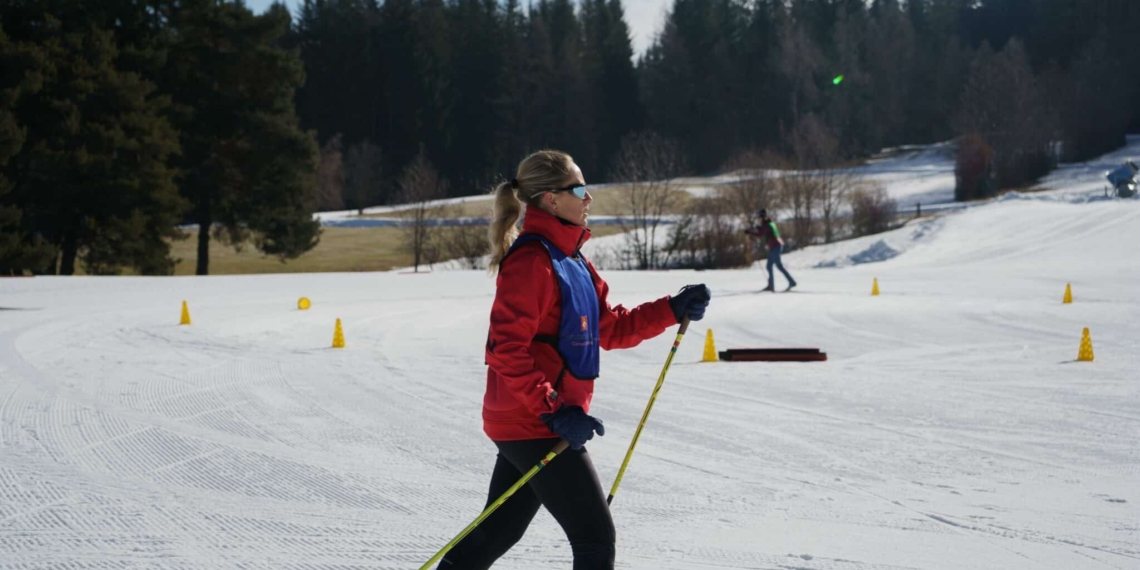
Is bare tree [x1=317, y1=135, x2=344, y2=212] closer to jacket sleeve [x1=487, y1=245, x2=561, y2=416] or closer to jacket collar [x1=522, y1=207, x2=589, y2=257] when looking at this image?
jacket collar [x1=522, y1=207, x2=589, y2=257]

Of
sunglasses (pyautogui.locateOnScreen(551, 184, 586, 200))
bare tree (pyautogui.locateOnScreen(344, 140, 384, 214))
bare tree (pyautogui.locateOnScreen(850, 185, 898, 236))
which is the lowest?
sunglasses (pyautogui.locateOnScreen(551, 184, 586, 200))

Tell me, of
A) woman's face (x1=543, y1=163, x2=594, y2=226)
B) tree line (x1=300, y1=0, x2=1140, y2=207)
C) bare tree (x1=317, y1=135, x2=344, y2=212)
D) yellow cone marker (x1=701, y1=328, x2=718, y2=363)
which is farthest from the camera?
tree line (x1=300, y1=0, x2=1140, y2=207)

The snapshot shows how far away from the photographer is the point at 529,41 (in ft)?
281

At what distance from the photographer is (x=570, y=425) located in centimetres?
301

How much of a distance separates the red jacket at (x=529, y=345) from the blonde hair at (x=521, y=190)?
0.08 meters

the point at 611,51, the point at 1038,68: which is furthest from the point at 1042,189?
the point at 611,51

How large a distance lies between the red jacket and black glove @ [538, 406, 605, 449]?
1.0 inches

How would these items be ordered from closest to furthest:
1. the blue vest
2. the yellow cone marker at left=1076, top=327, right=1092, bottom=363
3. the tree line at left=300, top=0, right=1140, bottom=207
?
1. the blue vest
2. the yellow cone marker at left=1076, top=327, right=1092, bottom=363
3. the tree line at left=300, top=0, right=1140, bottom=207

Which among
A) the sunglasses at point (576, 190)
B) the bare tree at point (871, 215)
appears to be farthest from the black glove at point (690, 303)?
the bare tree at point (871, 215)

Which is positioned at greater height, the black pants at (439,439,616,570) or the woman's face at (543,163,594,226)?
the woman's face at (543,163,594,226)

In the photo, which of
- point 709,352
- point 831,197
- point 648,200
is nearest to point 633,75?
point 831,197

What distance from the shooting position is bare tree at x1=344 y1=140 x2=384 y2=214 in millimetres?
64312

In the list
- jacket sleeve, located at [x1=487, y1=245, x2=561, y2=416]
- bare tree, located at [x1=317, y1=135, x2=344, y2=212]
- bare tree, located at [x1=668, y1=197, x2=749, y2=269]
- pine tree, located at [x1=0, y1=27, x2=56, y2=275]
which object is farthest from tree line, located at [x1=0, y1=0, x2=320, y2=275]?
jacket sleeve, located at [x1=487, y1=245, x2=561, y2=416]

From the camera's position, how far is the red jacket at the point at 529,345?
3025 mm
